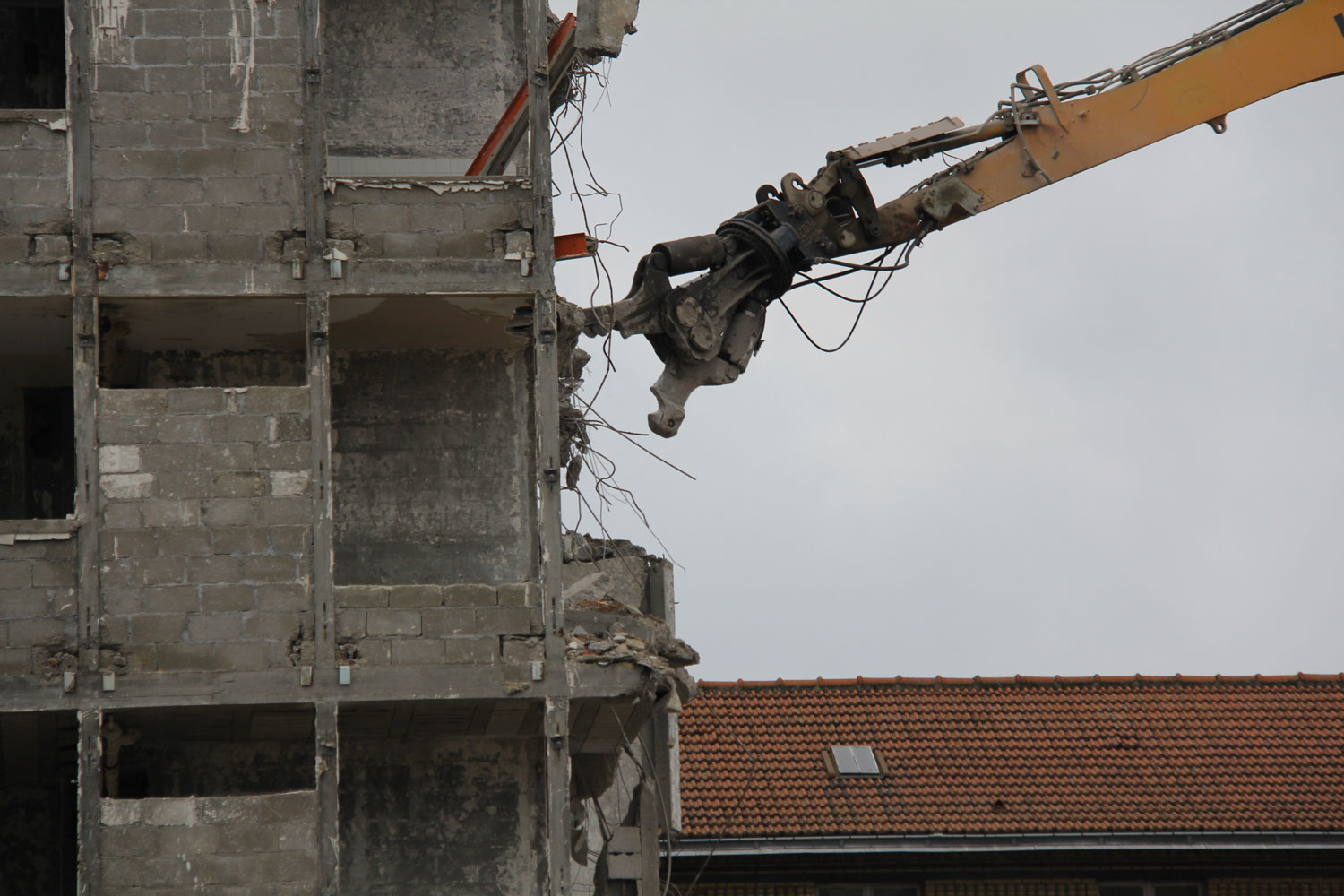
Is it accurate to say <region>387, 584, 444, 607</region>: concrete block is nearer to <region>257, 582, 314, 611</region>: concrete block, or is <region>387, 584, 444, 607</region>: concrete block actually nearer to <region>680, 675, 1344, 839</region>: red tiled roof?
<region>257, 582, 314, 611</region>: concrete block

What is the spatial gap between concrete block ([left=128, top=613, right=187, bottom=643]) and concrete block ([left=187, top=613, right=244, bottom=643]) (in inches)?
3.3

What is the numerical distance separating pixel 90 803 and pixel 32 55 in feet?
22.9

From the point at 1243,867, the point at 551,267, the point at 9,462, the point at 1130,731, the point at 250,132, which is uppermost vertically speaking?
the point at 250,132

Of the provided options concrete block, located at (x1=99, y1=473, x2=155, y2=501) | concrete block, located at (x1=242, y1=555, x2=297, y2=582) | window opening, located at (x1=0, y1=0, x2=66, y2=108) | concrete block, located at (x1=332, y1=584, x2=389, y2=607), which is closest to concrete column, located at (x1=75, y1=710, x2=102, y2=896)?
concrete block, located at (x1=242, y1=555, x2=297, y2=582)

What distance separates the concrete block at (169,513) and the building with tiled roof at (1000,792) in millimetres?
9731

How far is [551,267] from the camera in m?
14.7

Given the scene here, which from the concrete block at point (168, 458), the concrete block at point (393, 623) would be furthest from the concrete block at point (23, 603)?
the concrete block at point (393, 623)

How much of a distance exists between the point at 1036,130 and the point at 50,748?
10.6 meters

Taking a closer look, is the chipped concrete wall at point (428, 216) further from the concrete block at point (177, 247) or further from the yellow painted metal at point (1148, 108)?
the yellow painted metal at point (1148, 108)

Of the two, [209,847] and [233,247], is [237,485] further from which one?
[209,847]

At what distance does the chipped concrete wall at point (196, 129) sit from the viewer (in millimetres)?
14273

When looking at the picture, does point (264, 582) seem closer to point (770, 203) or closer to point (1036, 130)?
point (770, 203)

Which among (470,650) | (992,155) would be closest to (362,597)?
(470,650)

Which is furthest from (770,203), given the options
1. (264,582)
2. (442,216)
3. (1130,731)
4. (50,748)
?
(1130,731)
